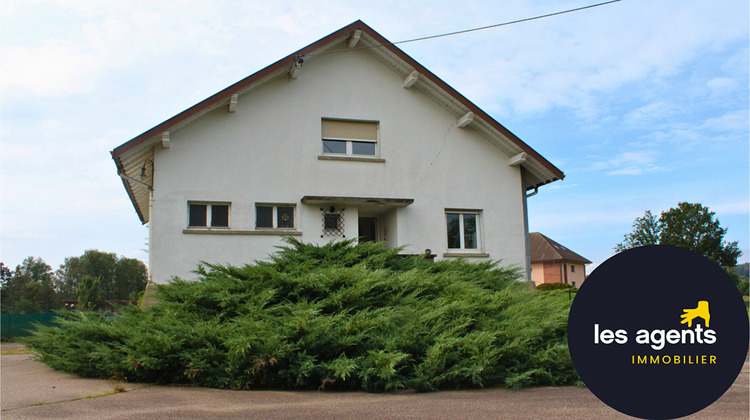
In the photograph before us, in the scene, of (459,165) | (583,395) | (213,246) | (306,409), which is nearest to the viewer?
(306,409)

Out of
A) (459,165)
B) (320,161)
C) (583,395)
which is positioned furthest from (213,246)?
(583,395)

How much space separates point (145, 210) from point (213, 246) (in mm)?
7990

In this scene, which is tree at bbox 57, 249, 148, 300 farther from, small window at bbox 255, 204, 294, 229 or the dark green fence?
small window at bbox 255, 204, 294, 229

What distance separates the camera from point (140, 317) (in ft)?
29.0

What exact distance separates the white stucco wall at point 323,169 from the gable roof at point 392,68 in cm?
28

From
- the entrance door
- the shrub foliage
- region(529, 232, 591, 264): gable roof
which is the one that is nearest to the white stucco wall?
the entrance door

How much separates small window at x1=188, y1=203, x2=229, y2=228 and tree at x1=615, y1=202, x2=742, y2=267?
1726 inches

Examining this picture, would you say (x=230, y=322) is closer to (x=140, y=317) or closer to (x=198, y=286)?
(x=198, y=286)

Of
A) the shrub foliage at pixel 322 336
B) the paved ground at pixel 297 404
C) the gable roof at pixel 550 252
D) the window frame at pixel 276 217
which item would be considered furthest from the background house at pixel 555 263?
the paved ground at pixel 297 404

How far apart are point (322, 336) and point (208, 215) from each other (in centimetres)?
721

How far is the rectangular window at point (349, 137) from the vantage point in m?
14.5

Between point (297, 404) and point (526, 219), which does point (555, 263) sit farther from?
point (297, 404)

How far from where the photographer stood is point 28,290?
6406cm

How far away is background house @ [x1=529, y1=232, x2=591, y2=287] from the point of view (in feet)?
159
